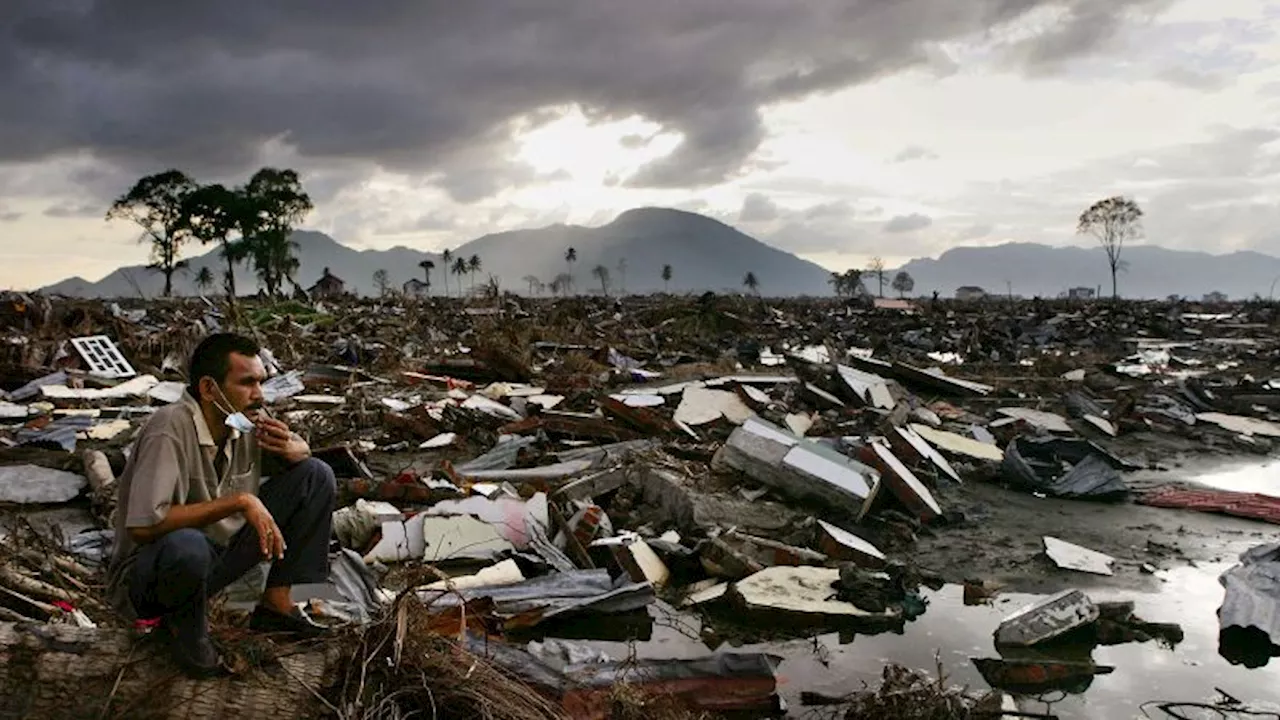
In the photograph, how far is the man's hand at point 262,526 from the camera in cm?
254

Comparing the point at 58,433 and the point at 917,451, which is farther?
the point at 58,433

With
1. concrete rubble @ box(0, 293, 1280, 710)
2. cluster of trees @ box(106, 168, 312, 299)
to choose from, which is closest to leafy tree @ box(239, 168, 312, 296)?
cluster of trees @ box(106, 168, 312, 299)

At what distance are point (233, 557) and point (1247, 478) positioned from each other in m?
8.43

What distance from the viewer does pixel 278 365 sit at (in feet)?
38.6

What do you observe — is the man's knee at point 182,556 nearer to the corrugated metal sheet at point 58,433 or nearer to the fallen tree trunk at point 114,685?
the fallen tree trunk at point 114,685

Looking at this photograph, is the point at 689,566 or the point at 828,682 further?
the point at 689,566

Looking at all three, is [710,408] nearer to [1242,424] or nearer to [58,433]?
[58,433]

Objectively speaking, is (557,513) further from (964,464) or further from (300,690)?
(964,464)

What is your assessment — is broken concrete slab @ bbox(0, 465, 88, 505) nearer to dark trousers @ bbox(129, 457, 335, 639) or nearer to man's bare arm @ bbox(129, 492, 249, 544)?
dark trousers @ bbox(129, 457, 335, 639)

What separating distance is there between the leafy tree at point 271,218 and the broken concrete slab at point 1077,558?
4331 cm

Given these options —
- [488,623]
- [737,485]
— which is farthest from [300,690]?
[737,485]

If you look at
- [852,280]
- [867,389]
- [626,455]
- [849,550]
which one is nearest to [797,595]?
[849,550]

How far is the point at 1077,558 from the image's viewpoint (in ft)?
17.2

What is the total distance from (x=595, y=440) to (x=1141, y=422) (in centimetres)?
637
